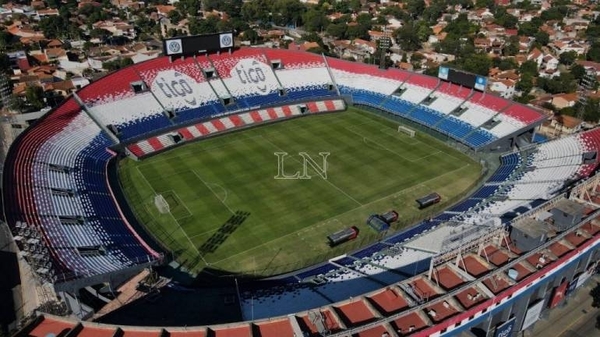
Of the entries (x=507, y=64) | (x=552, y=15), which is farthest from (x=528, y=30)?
(x=507, y=64)

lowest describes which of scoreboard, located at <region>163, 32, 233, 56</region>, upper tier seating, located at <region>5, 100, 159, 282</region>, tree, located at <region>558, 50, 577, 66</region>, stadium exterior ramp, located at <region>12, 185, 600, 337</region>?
tree, located at <region>558, 50, 577, 66</region>

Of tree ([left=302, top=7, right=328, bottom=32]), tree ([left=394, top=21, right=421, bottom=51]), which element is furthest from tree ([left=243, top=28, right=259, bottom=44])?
tree ([left=394, top=21, right=421, bottom=51])

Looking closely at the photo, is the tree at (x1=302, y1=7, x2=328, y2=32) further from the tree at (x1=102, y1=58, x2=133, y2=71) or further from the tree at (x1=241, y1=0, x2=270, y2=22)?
the tree at (x1=102, y1=58, x2=133, y2=71)

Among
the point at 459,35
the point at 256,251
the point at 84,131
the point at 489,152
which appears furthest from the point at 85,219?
the point at 459,35

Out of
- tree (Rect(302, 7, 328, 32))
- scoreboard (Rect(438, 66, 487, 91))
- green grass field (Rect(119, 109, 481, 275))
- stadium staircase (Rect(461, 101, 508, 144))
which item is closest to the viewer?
green grass field (Rect(119, 109, 481, 275))

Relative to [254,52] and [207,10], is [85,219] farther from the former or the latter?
[207,10]

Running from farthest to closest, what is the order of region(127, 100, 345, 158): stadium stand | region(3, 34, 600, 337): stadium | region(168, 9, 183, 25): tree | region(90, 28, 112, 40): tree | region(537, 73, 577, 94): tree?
region(168, 9, 183, 25): tree
region(90, 28, 112, 40): tree
region(537, 73, 577, 94): tree
region(127, 100, 345, 158): stadium stand
region(3, 34, 600, 337): stadium
